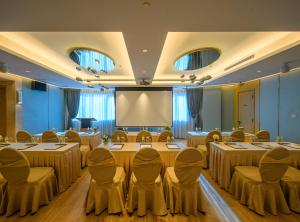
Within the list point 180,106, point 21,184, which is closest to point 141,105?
point 180,106

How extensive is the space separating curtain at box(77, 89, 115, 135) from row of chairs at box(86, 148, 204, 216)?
6.47m

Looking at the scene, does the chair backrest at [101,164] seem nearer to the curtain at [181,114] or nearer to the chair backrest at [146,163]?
the chair backrest at [146,163]

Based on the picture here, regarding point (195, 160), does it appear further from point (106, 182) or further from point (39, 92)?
point (39, 92)

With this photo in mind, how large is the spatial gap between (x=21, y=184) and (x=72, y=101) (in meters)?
6.59

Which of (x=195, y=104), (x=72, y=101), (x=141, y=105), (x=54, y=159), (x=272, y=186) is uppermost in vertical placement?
(x=72, y=101)

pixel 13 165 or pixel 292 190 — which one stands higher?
pixel 13 165

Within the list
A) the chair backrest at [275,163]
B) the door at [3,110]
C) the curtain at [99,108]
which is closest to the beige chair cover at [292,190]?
the chair backrest at [275,163]

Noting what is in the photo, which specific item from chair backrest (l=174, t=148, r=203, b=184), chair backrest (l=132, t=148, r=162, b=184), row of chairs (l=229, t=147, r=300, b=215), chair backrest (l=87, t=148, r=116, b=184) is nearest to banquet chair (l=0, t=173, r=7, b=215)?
chair backrest (l=87, t=148, r=116, b=184)

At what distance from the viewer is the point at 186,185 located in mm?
2594

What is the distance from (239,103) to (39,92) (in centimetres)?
847

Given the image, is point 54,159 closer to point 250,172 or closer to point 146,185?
Result: point 146,185

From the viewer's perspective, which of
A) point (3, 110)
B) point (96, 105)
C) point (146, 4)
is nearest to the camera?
point (146, 4)

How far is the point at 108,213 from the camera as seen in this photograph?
2580 mm

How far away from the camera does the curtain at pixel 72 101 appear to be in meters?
8.59
